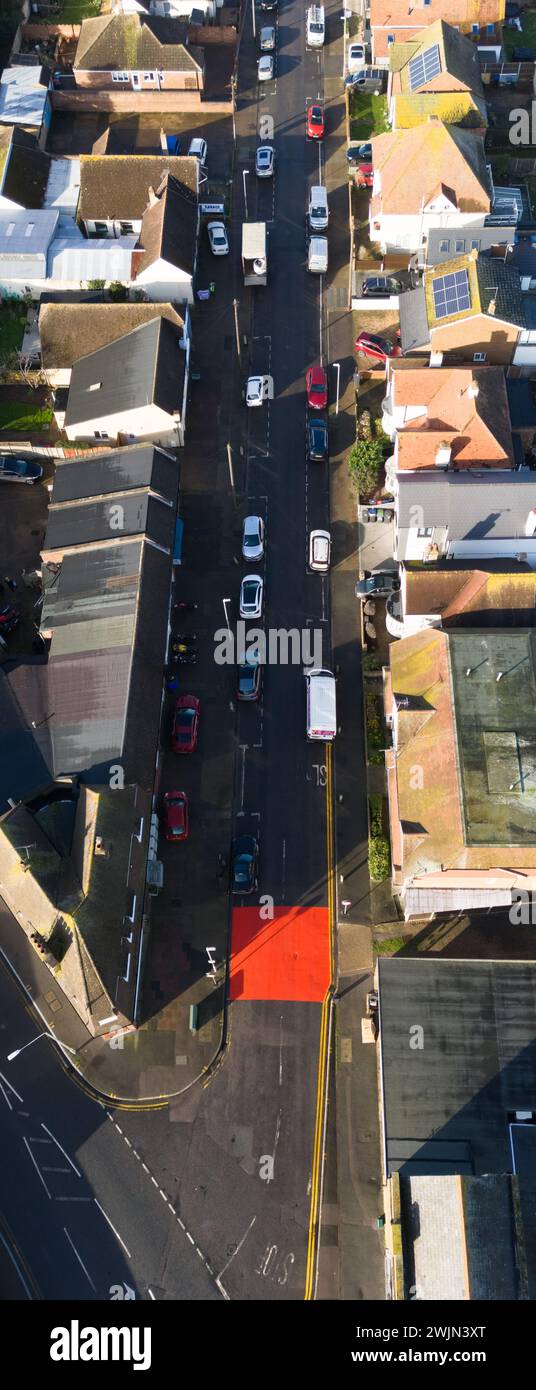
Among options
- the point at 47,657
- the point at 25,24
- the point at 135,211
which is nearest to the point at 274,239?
the point at 135,211

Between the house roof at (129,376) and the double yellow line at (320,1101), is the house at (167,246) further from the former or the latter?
the double yellow line at (320,1101)

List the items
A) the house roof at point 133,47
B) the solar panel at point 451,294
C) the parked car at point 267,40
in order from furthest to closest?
the parked car at point 267,40, the house roof at point 133,47, the solar panel at point 451,294

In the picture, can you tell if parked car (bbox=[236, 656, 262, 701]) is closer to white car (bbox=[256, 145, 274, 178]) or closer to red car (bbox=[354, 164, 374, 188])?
red car (bbox=[354, 164, 374, 188])

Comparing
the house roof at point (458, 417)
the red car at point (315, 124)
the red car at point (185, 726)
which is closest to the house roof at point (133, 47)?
the red car at point (315, 124)

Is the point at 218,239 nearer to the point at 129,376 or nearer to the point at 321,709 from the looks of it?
the point at 129,376

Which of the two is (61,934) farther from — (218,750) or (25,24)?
(25,24)

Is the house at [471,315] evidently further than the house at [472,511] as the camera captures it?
Yes
